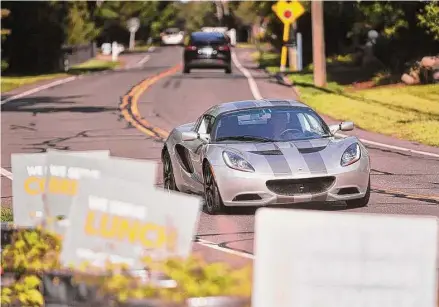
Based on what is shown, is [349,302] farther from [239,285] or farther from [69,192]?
[69,192]

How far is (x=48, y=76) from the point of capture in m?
52.0

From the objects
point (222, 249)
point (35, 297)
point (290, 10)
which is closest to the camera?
point (35, 297)

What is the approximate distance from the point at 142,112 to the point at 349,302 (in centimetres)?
2616

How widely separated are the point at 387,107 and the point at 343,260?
960 inches

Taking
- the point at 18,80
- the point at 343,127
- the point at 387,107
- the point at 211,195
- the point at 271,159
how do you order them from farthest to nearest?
the point at 18,80 < the point at 387,107 < the point at 343,127 < the point at 211,195 < the point at 271,159

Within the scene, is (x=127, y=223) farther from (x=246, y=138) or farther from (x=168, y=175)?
(x=168, y=175)

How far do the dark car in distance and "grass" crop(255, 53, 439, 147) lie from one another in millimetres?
9657

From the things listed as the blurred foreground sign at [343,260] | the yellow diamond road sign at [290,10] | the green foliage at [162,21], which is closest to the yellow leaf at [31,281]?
the blurred foreground sign at [343,260]

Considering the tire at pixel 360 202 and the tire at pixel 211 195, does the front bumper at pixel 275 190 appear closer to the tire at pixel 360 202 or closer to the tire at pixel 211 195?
the tire at pixel 211 195

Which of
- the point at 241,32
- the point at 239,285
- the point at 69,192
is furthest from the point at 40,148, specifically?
the point at 241,32

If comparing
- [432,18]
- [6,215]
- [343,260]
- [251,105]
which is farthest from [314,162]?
[432,18]

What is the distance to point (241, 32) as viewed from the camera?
502 feet

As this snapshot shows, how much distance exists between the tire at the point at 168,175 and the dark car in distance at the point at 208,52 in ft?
105

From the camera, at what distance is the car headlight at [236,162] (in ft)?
42.5
